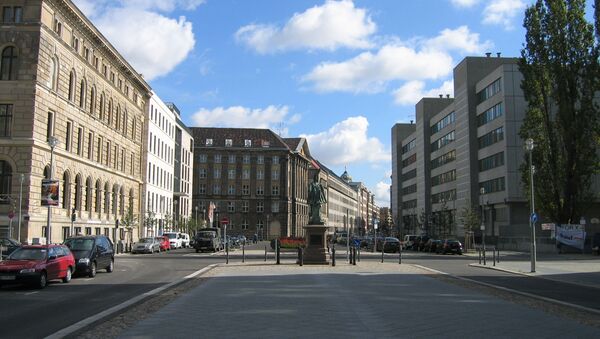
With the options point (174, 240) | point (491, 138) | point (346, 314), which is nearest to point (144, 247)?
point (174, 240)

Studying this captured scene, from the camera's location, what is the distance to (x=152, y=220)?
70.1 m

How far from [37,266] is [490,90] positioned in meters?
64.6

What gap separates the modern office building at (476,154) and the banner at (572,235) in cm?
743

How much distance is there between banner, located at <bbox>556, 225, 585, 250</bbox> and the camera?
4841 centimetres

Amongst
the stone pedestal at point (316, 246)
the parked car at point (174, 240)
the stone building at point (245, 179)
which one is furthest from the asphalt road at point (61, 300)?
the stone building at point (245, 179)

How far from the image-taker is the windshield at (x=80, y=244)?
24.7m

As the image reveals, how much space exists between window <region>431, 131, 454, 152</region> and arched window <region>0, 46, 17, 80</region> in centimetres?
6303

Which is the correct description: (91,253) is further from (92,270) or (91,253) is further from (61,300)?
(61,300)

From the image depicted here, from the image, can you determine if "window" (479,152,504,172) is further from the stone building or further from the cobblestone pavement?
the stone building

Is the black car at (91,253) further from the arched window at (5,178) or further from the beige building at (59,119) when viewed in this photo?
the arched window at (5,178)

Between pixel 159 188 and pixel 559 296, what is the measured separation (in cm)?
7066

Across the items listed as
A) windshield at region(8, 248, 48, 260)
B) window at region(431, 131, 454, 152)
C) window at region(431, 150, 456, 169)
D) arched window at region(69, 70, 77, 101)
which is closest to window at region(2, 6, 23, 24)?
arched window at region(69, 70, 77, 101)

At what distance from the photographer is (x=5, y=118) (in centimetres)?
4306

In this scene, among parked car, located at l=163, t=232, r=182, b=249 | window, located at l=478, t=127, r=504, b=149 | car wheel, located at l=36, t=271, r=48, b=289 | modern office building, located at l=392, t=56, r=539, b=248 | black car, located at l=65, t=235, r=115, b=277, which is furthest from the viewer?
window, located at l=478, t=127, r=504, b=149
